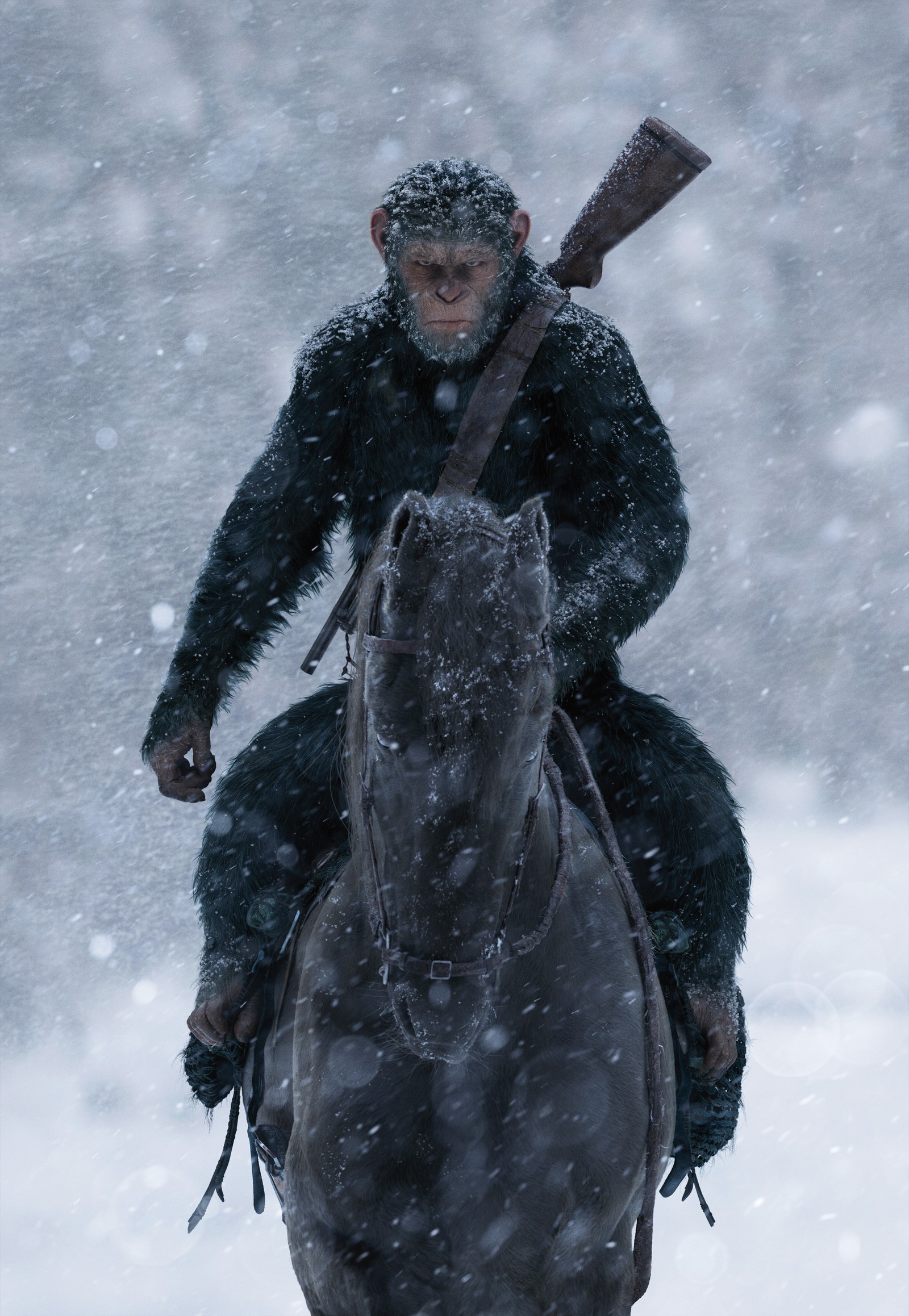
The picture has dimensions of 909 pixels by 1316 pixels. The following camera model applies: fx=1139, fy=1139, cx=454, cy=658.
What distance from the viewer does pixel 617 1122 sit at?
2473 mm

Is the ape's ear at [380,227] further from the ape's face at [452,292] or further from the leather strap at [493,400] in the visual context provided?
the leather strap at [493,400]

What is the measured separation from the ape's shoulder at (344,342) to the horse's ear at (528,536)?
5.05 ft

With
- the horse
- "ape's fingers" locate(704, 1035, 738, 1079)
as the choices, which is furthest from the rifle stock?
"ape's fingers" locate(704, 1035, 738, 1079)

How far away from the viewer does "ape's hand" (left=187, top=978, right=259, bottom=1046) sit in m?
3.13

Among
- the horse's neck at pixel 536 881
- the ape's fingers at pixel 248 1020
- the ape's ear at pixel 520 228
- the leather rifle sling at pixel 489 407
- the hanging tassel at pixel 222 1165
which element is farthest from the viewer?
the hanging tassel at pixel 222 1165

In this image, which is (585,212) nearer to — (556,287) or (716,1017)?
(556,287)

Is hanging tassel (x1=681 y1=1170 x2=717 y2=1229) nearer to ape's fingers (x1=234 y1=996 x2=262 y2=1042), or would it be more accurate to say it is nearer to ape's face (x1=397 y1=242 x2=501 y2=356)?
ape's fingers (x1=234 y1=996 x2=262 y2=1042)

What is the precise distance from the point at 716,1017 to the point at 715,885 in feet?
1.17

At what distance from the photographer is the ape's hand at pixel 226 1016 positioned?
123 inches

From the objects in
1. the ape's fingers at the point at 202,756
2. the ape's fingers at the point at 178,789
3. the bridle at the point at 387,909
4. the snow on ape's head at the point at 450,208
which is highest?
the snow on ape's head at the point at 450,208

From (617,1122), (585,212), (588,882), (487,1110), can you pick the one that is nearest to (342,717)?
(588,882)

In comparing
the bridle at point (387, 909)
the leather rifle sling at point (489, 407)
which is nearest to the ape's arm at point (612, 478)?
the leather rifle sling at point (489, 407)

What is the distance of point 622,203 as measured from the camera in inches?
125

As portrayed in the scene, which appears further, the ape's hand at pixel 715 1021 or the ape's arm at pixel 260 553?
the ape's arm at pixel 260 553
